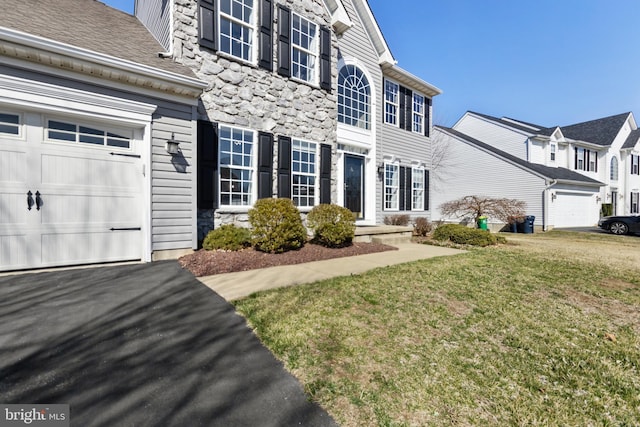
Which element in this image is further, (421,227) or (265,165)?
(421,227)

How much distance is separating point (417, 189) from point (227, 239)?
343 inches

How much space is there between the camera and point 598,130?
2431cm

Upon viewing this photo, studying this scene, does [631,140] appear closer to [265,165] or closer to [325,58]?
[325,58]

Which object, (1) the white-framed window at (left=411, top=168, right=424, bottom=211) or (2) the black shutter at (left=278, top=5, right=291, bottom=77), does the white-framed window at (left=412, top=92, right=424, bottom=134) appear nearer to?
(1) the white-framed window at (left=411, top=168, right=424, bottom=211)

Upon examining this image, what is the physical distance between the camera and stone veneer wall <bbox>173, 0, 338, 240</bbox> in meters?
6.10

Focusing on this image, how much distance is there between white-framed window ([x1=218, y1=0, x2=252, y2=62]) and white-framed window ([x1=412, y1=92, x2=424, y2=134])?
7415 mm

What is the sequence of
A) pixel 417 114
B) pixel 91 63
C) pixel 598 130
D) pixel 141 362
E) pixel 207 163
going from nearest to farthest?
1. pixel 141 362
2. pixel 91 63
3. pixel 207 163
4. pixel 417 114
5. pixel 598 130

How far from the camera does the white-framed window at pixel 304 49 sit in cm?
780

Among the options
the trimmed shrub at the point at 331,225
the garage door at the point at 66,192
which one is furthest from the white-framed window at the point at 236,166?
the garage door at the point at 66,192

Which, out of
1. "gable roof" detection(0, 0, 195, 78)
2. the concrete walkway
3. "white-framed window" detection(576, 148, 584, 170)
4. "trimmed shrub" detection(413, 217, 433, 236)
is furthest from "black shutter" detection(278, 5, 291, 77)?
"white-framed window" detection(576, 148, 584, 170)

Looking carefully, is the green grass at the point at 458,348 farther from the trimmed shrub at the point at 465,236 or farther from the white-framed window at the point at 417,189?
the white-framed window at the point at 417,189

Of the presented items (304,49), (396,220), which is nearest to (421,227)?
(396,220)

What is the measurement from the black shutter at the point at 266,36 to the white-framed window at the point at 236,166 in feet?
6.04

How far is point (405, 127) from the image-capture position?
11352 mm
